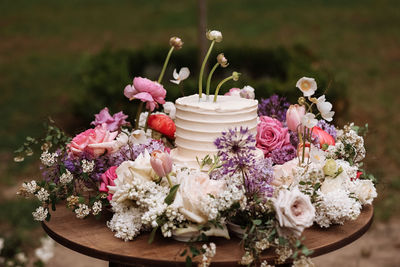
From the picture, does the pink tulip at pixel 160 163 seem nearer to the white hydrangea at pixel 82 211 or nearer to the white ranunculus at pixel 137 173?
the white ranunculus at pixel 137 173

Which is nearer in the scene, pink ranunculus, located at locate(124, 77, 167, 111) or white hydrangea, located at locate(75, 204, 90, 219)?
white hydrangea, located at locate(75, 204, 90, 219)

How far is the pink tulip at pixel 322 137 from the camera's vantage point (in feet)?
8.06

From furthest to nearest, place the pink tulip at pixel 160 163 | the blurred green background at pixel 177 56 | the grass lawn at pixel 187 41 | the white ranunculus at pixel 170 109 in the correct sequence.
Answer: the grass lawn at pixel 187 41
the blurred green background at pixel 177 56
the white ranunculus at pixel 170 109
the pink tulip at pixel 160 163

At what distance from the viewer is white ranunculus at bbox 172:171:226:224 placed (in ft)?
6.48

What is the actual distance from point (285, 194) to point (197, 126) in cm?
56

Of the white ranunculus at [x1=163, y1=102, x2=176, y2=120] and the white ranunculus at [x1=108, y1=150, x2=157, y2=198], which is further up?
the white ranunculus at [x1=163, y1=102, x2=176, y2=120]

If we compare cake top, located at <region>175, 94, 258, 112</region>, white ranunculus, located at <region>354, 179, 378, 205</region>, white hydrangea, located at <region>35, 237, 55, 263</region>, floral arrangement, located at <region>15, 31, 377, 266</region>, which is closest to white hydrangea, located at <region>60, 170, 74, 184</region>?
floral arrangement, located at <region>15, 31, 377, 266</region>

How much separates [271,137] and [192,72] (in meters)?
4.79

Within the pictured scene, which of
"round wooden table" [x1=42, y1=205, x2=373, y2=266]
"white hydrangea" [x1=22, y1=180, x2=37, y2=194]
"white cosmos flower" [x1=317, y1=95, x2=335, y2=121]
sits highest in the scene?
"white cosmos flower" [x1=317, y1=95, x2=335, y2=121]

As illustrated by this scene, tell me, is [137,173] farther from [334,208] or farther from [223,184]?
[334,208]

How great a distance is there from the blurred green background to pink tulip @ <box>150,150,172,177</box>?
804 millimetres

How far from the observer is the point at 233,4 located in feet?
59.6

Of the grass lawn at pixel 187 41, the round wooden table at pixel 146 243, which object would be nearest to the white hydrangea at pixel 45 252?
the round wooden table at pixel 146 243

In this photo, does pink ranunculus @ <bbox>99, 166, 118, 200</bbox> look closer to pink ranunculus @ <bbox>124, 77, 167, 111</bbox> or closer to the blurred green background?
pink ranunculus @ <bbox>124, 77, 167, 111</bbox>
